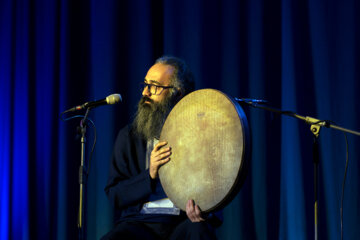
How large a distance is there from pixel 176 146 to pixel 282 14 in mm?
1517

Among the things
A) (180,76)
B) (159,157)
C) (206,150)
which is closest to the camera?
(206,150)

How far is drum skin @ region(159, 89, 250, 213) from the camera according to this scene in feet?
5.97

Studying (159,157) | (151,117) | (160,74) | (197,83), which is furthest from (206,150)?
(197,83)

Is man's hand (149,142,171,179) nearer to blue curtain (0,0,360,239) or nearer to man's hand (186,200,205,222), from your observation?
man's hand (186,200,205,222)

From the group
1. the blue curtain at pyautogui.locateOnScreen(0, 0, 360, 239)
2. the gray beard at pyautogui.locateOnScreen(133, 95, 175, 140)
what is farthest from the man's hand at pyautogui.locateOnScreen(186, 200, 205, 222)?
the blue curtain at pyautogui.locateOnScreen(0, 0, 360, 239)

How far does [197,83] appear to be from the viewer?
10.7 feet

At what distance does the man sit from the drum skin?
0.21 ft

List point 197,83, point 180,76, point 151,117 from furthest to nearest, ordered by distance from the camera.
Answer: point 197,83 < point 180,76 < point 151,117

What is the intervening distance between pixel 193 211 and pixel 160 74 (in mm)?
911

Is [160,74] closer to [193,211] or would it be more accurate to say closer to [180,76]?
[180,76]

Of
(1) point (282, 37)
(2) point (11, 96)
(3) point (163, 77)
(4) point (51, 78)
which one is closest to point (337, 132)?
(1) point (282, 37)

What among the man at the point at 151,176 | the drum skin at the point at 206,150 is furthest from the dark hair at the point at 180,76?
the drum skin at the point at 206,150

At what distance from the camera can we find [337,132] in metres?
2.91

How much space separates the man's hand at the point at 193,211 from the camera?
6.41 ft
